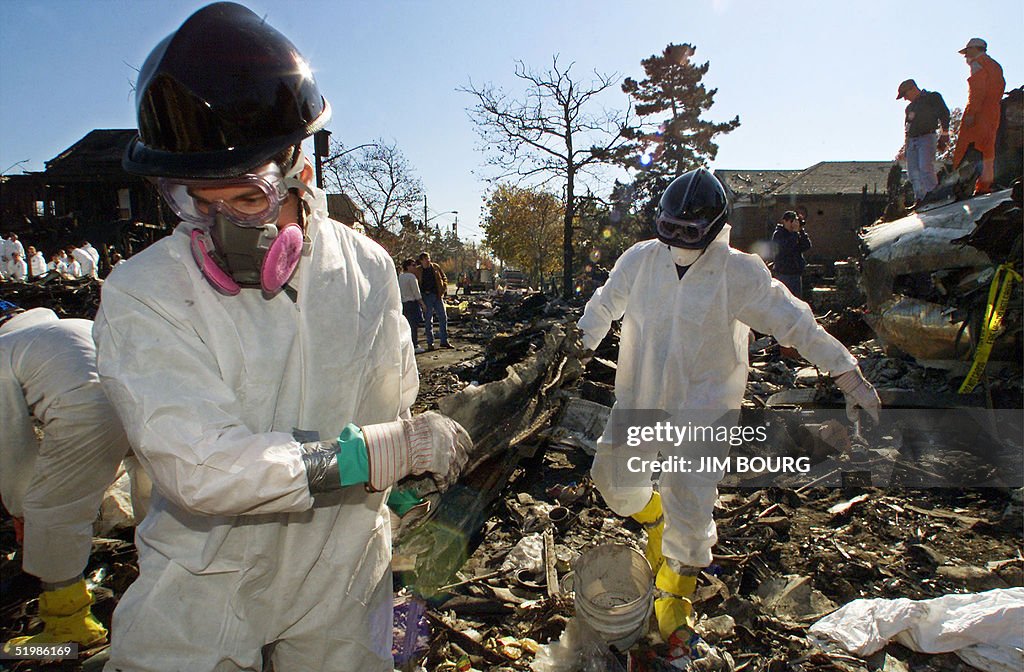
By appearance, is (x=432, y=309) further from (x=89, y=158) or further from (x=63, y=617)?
(x=89, y=158)

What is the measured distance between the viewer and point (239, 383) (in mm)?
1376

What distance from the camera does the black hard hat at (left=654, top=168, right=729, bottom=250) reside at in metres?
3.01

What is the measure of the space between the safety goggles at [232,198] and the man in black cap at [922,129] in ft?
32.7

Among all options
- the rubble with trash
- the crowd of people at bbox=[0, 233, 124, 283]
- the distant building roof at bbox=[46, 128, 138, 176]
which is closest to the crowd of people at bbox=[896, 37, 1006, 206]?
the rubble with trash

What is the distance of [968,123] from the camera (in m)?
7.44

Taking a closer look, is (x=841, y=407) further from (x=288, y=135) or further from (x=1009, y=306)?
(x=288, y=135)

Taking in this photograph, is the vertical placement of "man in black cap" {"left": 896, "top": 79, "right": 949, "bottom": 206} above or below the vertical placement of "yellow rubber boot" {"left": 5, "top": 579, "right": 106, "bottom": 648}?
above

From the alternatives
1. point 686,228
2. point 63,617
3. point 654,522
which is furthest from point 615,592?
point 63,617

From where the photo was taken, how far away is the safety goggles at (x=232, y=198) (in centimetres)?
139

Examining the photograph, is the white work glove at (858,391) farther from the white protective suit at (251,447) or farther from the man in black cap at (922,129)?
the man in black cap at (922,129)

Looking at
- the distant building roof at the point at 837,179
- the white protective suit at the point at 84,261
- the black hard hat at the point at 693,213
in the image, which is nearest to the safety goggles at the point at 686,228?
the black hard hat at the point at 693,213

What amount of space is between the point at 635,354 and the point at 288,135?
92.9 inches

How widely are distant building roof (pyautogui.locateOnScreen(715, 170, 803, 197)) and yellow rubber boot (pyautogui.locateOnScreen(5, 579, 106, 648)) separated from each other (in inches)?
1520

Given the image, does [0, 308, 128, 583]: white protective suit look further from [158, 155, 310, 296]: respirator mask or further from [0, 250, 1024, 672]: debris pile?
[158, 155, 310, 296]: respirator mask
